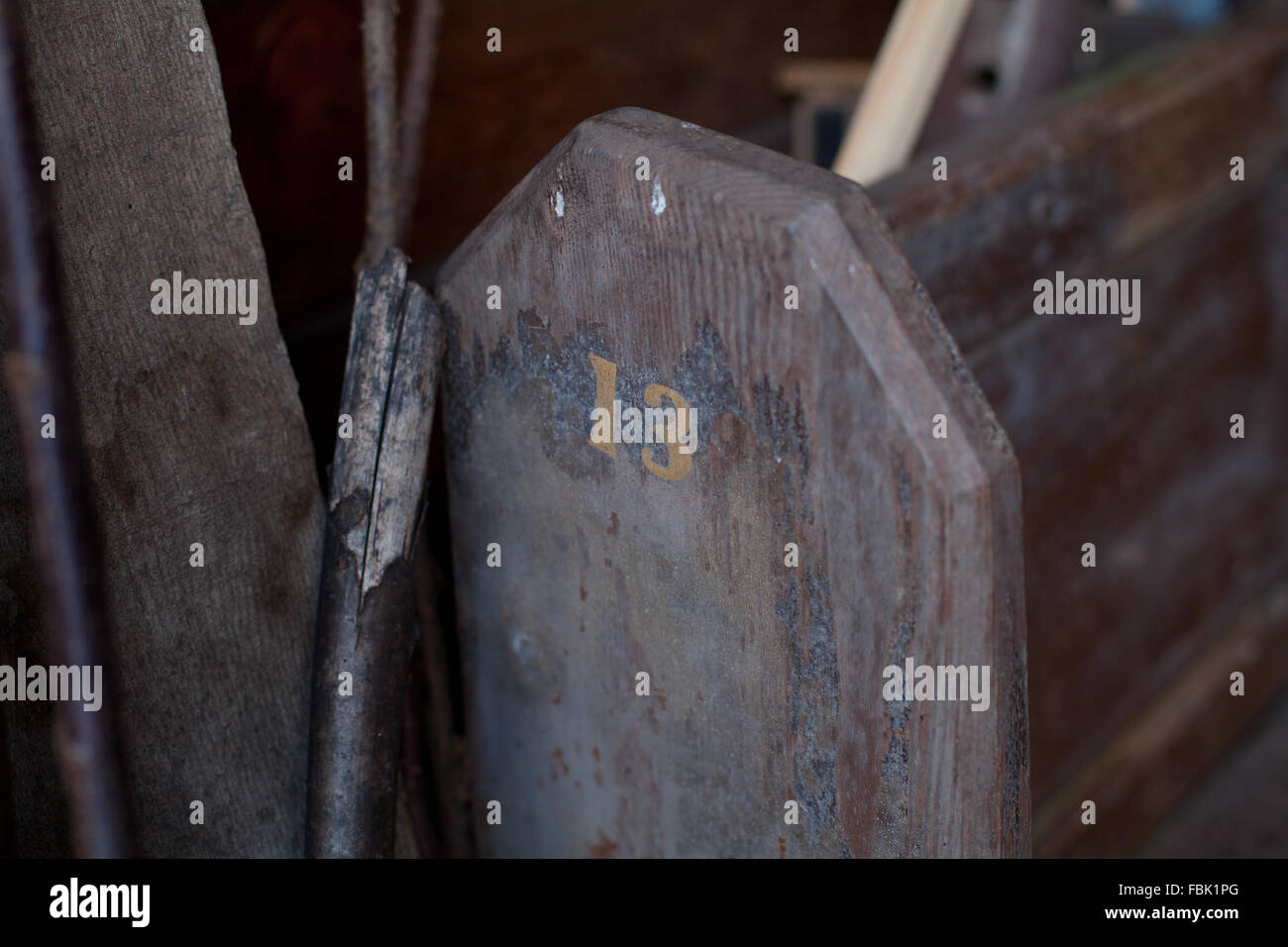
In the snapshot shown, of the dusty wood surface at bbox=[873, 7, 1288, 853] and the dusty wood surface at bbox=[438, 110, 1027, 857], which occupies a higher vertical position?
the dusty wood surface at bbox=[873, 7, 1288, 853]

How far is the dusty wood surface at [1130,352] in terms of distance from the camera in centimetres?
147

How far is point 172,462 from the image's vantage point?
1.00 m

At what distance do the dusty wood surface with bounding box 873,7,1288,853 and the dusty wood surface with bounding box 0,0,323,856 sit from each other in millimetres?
688

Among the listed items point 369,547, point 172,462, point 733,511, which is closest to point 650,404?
point 733,511

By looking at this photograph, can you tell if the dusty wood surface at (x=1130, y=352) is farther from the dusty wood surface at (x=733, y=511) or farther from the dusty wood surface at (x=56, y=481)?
the dusty wood surface at (x=56, y=481)

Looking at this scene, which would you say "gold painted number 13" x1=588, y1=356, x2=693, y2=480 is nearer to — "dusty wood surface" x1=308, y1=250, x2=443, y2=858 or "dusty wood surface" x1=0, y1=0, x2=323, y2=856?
"dusty wood surface" x1=308, y1=250, x2=443, y2=858

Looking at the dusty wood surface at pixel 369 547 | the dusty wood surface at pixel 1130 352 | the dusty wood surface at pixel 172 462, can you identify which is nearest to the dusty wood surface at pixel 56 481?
the dusty wood surface at pixel 172 462

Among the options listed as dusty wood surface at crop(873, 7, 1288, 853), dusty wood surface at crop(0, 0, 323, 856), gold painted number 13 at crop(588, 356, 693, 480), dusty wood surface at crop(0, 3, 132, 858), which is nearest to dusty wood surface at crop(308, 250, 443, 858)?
dusty wood surface at crop(0, 0, 323, 856)

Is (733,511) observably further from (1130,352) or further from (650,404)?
(1130,352)

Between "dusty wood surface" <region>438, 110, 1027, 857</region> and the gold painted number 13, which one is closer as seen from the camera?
"dusty wood surface" <region>438, 110, 1027, 857</region>

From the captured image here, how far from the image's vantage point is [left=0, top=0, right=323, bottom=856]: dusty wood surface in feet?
3.02
